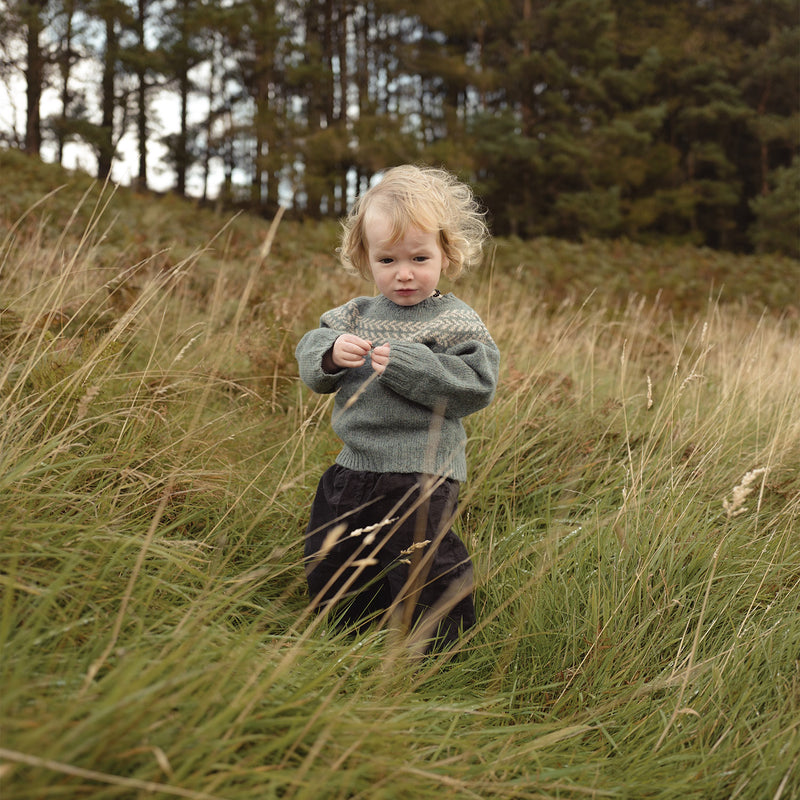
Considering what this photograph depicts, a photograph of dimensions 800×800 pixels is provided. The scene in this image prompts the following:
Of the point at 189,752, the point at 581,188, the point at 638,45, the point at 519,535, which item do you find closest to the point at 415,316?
the point at 519,535

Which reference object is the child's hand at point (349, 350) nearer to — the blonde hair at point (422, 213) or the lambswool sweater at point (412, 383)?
the lambswool sweater at point (412, 383)

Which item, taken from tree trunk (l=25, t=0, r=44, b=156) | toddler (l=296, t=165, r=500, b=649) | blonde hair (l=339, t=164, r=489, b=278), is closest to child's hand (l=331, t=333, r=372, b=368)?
toddler (l=296, t=165, r=500, b=649)

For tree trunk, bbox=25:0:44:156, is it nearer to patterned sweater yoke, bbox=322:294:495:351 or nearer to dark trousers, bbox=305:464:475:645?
patterned sweater yoke, bbox=322:294:495:351

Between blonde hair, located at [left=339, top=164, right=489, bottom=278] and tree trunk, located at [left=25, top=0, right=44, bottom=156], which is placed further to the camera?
tree trunk, located at [left=25, top=0, right=44, bottom=156]

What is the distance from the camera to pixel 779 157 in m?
26.3

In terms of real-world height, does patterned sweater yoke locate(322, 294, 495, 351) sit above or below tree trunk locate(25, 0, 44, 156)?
below

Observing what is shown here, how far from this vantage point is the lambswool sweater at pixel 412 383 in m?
1.79

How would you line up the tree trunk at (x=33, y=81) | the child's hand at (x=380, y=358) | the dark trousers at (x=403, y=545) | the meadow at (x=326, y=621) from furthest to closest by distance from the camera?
1. the tree trunk at (x=33, y=81)
2. the dark trousers at (x=403, y=545)
3. the child's hand at (x=380, y=358)
4. the meadow at (x=326, y=621)

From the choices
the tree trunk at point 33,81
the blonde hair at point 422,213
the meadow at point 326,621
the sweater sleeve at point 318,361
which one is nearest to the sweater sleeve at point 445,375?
the sweater sleeve at point 318,361

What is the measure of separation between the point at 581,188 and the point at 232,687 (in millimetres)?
21909

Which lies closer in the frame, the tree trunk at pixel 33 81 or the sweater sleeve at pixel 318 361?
the sweater sleeve at pixel 318 361

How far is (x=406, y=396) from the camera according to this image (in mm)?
1817

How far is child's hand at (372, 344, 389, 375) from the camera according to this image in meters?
1.77

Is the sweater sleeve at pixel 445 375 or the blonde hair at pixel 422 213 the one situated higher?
the blonde hair at pixel 422 213
